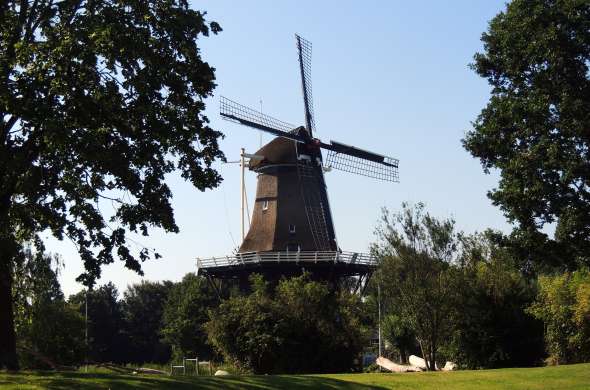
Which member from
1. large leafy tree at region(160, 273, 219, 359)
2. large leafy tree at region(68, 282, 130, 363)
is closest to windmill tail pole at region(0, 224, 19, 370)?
large leafy tree at region(160, 273, 219, 359)

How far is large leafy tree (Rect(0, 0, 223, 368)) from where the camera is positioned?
16.4 meters

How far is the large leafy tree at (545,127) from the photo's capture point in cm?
2644

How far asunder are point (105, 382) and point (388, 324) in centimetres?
4450

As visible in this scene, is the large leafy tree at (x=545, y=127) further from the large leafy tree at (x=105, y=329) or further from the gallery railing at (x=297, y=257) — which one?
the large leafy tree at (x=105, y=329)

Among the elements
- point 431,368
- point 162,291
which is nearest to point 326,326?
point 431,368

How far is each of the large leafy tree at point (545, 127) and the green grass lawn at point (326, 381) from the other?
14.6ft

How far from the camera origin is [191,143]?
19.1 m

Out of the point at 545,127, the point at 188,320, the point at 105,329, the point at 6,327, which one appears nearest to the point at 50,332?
the point at 6,327

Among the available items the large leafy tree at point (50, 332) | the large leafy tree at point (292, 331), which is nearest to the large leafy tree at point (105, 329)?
the large leafy tree at point (50, 332)

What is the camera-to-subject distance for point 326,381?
75.0 ft

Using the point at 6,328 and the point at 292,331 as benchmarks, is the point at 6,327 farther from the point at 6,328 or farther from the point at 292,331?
the point at 292,331

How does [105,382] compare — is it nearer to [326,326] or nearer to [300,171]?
[326,326]

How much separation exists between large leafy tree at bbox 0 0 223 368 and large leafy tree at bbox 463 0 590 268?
13.2m

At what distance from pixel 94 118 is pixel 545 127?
17114 millimetres
